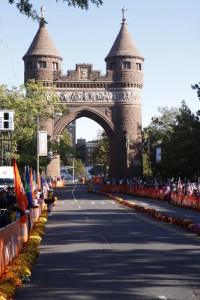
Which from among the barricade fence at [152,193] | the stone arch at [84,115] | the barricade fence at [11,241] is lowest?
the barricade fence at [11,241]

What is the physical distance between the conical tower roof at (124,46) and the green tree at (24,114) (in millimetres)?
25956

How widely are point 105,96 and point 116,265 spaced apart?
7101 cm

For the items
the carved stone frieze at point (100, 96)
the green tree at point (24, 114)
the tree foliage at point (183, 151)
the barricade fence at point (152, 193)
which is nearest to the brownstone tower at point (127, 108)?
the carved stone frieze at point (100, 96)

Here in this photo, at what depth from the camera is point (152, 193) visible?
5447 centimetres

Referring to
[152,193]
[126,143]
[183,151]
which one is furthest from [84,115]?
[152,193]

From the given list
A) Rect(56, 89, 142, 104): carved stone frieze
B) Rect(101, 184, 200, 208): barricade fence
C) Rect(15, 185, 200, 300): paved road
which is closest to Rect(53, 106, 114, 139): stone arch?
Rect(56, 89, 142, 104): carved stone frieze

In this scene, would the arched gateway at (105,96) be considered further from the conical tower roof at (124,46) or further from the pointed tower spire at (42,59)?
the conical tower roof at (124,46)

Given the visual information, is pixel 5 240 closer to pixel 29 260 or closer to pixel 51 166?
pixel 29 260

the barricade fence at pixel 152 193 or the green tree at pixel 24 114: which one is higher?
the green tree at pixel 24 114

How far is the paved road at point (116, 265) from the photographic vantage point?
11.3 m

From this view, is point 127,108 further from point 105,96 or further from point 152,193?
point 152,193

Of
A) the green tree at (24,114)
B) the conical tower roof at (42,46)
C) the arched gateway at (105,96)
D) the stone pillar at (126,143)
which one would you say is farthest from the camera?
the conical tower roof at (42,46)

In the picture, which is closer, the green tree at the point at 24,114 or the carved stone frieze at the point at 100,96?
the green tree at the point at 24,114

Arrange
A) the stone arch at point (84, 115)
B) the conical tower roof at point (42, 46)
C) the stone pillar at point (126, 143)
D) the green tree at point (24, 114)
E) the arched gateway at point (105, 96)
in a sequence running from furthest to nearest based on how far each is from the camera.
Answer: the conical tower roof at point (42, 46)
the arched gateway at point (105, 96)
the stone pillar at point (126, 143)
the stone arch at point (84, 115)
the green tree at point (24, 114)
